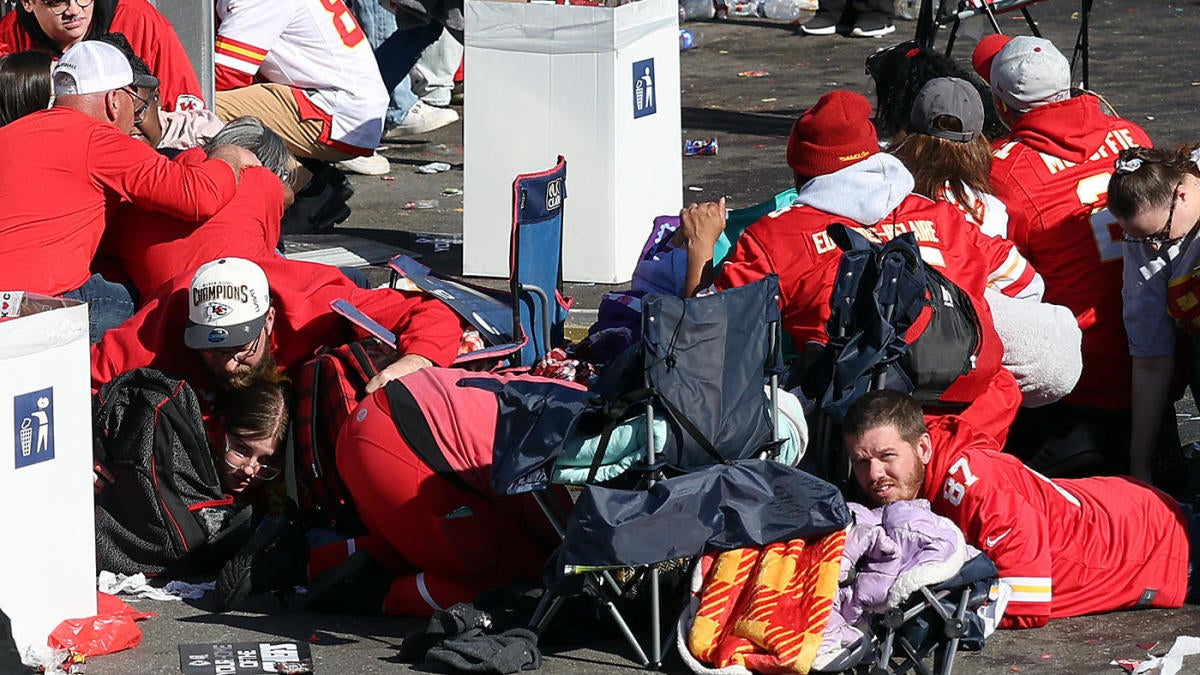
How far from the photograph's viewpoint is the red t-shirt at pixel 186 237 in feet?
19.1

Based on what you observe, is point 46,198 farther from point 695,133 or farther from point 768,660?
point 695,133

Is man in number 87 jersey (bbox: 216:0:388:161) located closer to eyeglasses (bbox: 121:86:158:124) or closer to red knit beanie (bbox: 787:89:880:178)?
eyeglasses (bbox: 121:86:158:124)

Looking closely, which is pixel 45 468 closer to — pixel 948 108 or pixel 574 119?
pixel 948 108

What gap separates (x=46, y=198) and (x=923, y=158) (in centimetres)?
282

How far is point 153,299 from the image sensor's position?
539 centimetres

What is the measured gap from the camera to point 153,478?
5.01m

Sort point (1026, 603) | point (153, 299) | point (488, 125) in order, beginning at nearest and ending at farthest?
point (1026, 603), point (153, 299), point (488, 125)

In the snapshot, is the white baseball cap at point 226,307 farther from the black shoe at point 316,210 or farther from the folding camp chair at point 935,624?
the black shoe at point 316,210

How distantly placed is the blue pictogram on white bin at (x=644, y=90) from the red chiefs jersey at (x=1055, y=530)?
10.9 feet

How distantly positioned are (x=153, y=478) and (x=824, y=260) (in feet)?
6.62

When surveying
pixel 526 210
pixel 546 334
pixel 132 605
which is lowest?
pixel 132 605

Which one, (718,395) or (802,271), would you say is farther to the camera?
(802,271)

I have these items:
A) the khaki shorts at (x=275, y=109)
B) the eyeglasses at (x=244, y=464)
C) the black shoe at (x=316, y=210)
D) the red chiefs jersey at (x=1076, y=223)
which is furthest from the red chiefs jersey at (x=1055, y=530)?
the black shoe at (x=316, y=210)

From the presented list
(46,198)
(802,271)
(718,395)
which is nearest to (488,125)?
(46,198)
